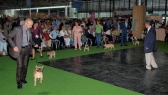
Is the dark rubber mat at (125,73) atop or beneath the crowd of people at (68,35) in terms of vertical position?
beneath

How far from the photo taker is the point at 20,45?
16.2 feet

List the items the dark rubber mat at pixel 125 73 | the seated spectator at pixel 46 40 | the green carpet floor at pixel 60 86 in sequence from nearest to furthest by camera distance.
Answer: the green carpet floor at pixel 60 86 → the dark rubber mat at pixel 125 73 → the seated spectator at pixel 46 40

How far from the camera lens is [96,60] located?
923cm

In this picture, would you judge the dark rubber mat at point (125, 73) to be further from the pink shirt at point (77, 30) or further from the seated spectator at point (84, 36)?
the seated spectator at point (84, 36)

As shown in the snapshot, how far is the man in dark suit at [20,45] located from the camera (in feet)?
16.0

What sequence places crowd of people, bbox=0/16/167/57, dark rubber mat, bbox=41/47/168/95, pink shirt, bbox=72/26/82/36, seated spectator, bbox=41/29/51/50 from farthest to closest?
pink shirt, bbox=72/26/82/36 < seated spectator, bbox=41/29/51/50 < crowd of people, bbox=0/16/167/57 < dark rubber mat, bbox=41/47/168/95

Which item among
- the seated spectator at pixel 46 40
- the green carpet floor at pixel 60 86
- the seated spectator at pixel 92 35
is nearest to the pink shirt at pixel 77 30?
the seated spectator at pixel 46 40

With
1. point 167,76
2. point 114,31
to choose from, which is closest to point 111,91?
point 167,76

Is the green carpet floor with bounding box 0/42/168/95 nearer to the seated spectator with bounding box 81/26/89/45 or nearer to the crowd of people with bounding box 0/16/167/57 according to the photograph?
the crowd of people with bounding box 0/16/167/57

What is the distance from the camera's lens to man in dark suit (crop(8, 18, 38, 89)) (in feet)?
16.0

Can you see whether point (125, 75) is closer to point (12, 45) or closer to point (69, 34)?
point (12, 45)

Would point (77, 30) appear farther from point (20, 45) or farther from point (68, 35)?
point (20, 45)

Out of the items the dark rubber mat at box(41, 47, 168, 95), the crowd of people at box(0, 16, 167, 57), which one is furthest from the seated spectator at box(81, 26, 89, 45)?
the dark rubber mat at box(41, 47, 168, 95)

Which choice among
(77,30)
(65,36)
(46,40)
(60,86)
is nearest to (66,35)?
(65,36)
